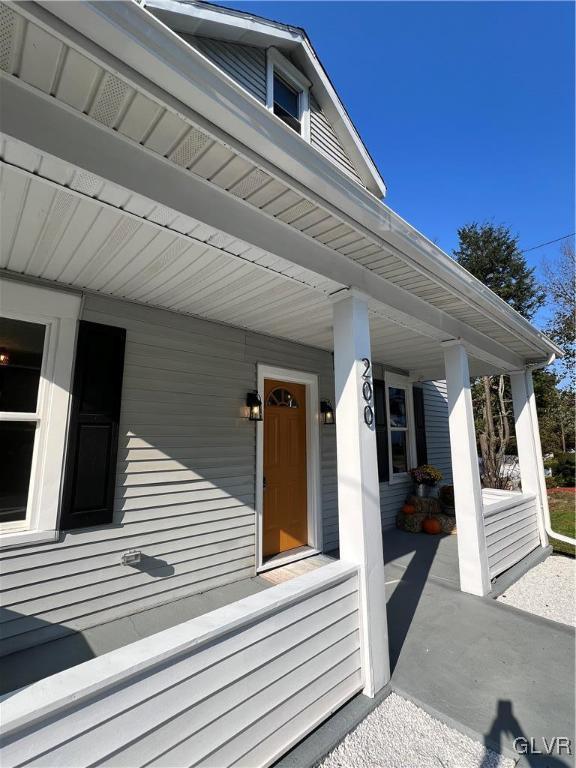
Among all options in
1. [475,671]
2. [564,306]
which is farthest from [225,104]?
[564,306]

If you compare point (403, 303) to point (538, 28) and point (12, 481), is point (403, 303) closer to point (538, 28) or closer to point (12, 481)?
point (12, 481)

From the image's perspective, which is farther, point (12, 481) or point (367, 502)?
point (12, 481)

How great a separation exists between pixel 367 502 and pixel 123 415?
192 cm

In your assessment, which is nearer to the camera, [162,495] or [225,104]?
[225,104]

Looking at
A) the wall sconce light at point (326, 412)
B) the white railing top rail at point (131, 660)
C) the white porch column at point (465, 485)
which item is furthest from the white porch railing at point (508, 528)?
the white railing top rail at point (131, 660)

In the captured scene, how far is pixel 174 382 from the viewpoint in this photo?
3.06 meters

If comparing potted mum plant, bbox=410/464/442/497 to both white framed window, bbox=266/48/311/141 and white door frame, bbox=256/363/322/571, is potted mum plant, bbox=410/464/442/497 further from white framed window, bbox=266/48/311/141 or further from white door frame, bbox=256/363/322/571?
white framed window, bbox=266/48/311/141

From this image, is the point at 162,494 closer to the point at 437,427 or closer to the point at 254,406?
the point at 254,406

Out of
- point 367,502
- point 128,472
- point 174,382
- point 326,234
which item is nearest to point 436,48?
point 326,234

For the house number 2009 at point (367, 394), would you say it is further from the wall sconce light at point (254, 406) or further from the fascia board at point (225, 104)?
the wall sconce light at point (254, 406)

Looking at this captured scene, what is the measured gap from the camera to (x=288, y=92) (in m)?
4.73

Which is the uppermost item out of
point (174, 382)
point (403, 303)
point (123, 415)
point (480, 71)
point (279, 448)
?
point (480, 71)

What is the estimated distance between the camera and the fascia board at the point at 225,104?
37.4 inches

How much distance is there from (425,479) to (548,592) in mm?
2173
